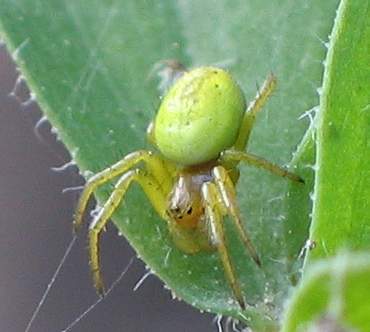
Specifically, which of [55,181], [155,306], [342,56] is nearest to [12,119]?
[55,181]

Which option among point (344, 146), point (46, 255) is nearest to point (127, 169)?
point (344, 146)

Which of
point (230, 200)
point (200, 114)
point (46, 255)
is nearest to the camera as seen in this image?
point (230, 200)

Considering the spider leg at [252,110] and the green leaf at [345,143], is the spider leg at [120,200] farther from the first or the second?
the green leaf at [345,143]

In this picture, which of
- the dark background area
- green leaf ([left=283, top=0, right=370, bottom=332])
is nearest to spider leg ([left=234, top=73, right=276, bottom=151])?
green leaf ([left=283, top=0, right=370, bottom=332])

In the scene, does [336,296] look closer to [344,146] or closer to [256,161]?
[344,146]

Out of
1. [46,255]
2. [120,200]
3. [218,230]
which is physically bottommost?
[46,255]

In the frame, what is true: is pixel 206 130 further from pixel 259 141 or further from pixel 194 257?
pixel 194 257
